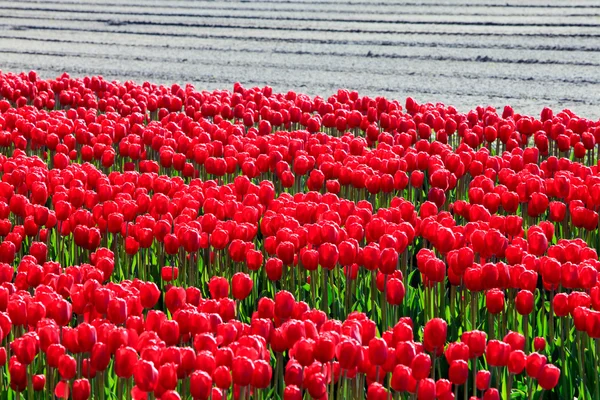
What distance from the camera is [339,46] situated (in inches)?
693

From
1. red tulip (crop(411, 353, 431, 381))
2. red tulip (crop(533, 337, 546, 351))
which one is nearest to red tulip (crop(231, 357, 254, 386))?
red tulip (crop(411, 353, 431, 381))

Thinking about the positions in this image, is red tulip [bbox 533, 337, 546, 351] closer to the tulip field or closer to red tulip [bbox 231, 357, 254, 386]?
the tulip field

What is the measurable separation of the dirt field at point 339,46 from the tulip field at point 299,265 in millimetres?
5961

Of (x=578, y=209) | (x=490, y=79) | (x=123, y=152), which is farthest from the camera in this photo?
(x=490, y=79)

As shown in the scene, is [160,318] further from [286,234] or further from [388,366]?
[286,234]

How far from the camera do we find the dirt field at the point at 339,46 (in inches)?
544

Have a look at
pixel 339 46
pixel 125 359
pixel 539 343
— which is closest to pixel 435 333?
pixel 539 343

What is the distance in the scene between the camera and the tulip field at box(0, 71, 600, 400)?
3098 mm

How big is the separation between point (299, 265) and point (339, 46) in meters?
13.4

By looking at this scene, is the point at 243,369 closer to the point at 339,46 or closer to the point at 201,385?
the point at 201,385

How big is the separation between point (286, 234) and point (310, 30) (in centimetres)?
1554

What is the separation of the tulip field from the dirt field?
5961 mm

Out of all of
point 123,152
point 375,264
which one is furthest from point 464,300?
point 123,152

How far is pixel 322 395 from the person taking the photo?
9.68 feet
